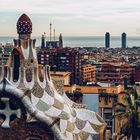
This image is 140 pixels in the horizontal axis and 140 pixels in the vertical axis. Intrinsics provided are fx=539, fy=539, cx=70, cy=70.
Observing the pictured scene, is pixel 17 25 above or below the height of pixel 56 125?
above

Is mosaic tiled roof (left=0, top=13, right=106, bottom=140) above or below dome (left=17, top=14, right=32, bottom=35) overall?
below

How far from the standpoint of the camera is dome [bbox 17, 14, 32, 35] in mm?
22844

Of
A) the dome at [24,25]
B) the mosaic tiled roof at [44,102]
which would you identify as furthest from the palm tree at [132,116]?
the dome at [24,25]

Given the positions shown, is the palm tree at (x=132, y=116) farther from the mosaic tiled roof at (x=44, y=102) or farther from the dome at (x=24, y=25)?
the dome at (x=24, y=25)

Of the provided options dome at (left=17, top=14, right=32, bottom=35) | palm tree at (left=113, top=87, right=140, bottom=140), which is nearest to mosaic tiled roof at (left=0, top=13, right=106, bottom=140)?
dome at (left=17, top=14, right=32, bottom=35)

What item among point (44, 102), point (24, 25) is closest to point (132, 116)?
point (44, 102)

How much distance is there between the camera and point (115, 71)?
122 m

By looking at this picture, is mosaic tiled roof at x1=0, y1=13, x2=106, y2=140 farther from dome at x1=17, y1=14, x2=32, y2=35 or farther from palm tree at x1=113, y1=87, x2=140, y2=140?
palm tree at x1=113, y1=87, x2=140, y2=140

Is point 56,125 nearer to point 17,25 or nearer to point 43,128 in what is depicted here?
point 43,128

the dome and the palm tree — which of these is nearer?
the palm tree

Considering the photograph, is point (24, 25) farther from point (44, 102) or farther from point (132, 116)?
point (132, 116)

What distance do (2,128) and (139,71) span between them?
58197 mm

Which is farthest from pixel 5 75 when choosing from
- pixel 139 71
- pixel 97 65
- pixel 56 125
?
pixel 97 65

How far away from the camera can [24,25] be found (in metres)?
22.9
